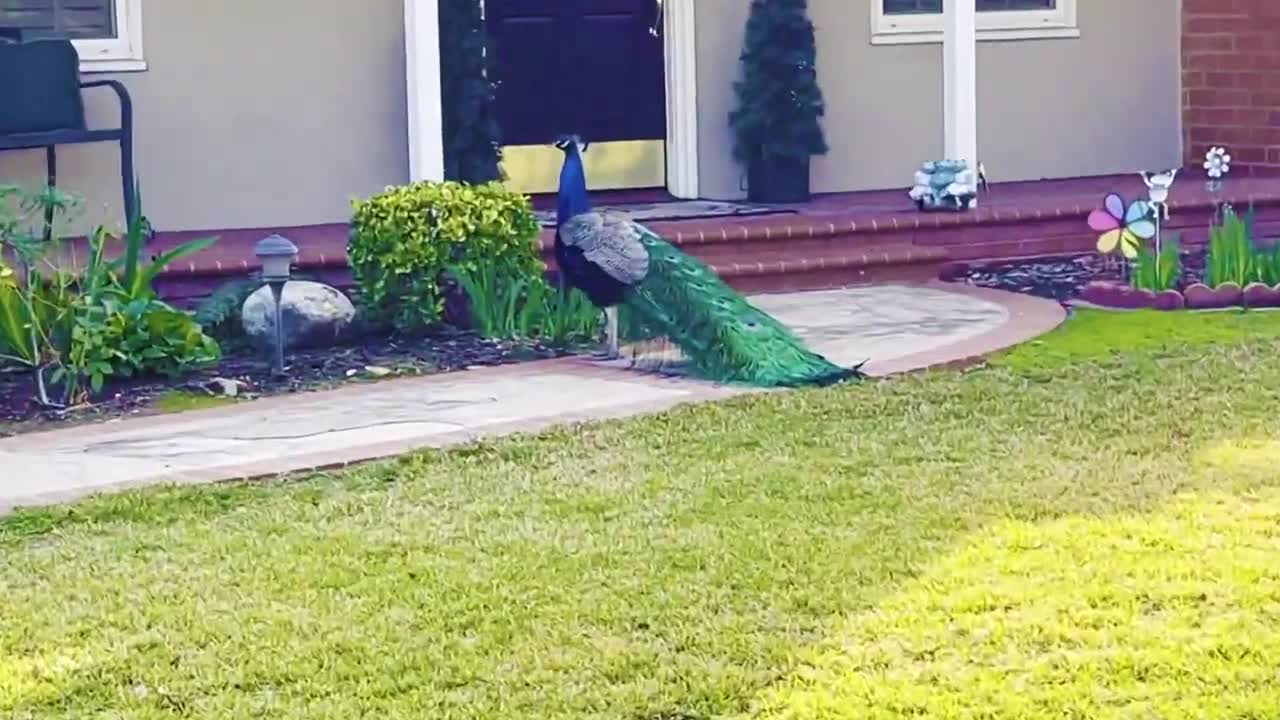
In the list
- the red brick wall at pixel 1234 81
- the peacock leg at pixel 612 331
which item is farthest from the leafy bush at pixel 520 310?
the red brick wall at pixel 1234 81

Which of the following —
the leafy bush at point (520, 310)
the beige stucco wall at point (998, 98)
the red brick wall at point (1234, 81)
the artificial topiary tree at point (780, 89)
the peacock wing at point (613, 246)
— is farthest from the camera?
the red brick wall at point (1234, 81)

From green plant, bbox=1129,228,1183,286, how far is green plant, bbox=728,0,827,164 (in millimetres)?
2295

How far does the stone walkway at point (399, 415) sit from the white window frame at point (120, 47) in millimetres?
3025

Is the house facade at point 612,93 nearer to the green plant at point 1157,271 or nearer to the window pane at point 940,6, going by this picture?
the window pane at point 940,6

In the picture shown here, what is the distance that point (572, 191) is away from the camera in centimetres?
824

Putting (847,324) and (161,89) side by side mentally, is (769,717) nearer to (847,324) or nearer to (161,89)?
(847,324)

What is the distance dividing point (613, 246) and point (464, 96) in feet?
9.38

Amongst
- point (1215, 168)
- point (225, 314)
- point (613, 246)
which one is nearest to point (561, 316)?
point (613, 246)

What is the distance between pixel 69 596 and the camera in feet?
16.9

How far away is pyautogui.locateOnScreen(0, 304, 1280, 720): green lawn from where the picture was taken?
4418 mm

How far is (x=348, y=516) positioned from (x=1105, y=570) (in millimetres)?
1963

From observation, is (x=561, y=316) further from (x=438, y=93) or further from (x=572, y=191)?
(x=438, y=93)

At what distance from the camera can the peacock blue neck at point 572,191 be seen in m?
8.23

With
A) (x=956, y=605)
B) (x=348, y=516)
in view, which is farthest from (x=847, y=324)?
(x=956, y=605)
